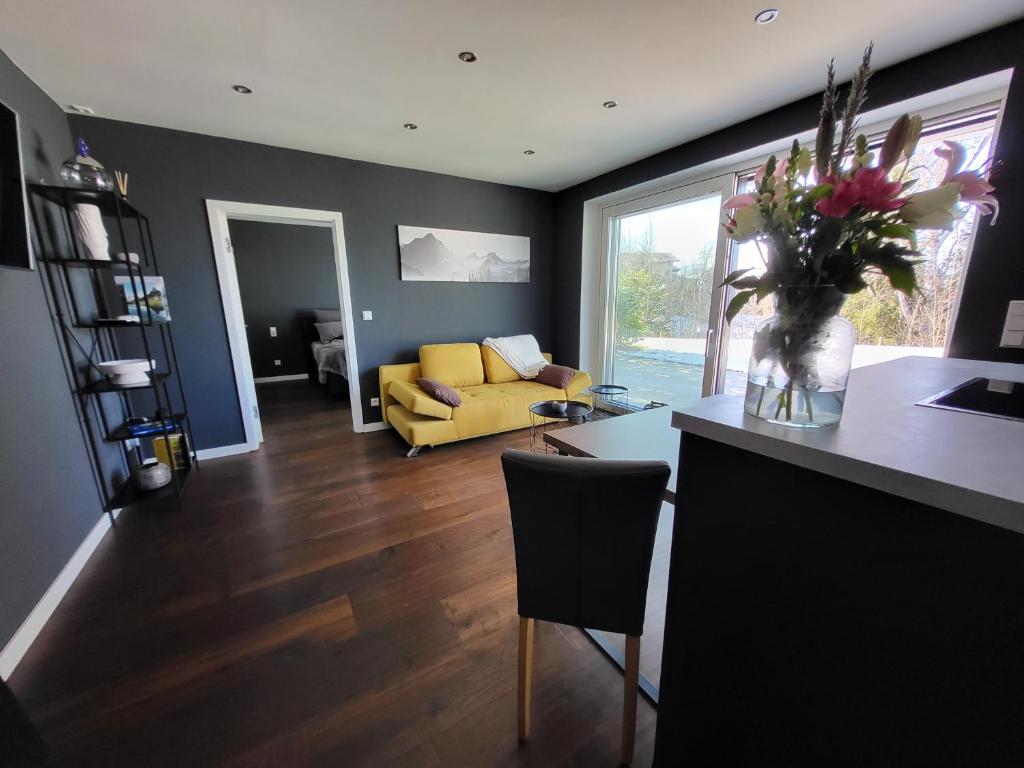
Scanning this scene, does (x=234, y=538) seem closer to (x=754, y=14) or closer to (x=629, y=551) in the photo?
(x=629, y=551)

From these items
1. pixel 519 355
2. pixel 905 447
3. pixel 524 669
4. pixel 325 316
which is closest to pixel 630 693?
pixel 524 669

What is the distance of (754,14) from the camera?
157cm

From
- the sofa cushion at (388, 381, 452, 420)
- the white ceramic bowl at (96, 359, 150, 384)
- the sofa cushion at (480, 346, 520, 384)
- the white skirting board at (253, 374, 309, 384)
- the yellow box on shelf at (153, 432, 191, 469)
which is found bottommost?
the white skirting board at (253, 374, 309, 384)

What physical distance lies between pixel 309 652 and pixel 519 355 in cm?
312

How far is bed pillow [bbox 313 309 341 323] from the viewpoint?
5.78m

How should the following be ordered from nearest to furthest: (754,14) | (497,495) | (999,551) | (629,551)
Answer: (999,551), (629,551), (754,14), (497,495)

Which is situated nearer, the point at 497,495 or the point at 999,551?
the point at 999,551

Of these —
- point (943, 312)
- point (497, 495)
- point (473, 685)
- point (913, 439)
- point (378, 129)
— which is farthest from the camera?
point (378, 129)

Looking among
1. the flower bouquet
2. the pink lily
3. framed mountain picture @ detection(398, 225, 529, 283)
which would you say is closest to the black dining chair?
the flower bouquet

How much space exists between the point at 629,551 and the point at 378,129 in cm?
306

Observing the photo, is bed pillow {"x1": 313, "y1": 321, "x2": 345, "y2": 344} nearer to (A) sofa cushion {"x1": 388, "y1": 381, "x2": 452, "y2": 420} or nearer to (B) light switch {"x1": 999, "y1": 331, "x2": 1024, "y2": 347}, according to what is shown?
(A) sofa cushion {"x1": 388, "y1": 381, "x2": 452, "y2": 420}

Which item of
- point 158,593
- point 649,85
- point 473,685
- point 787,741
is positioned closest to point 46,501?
point 158,593

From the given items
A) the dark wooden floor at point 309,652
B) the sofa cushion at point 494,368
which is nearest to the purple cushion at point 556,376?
the sofa cushion at point 494,368

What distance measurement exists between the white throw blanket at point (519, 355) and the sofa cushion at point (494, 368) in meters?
0.04
